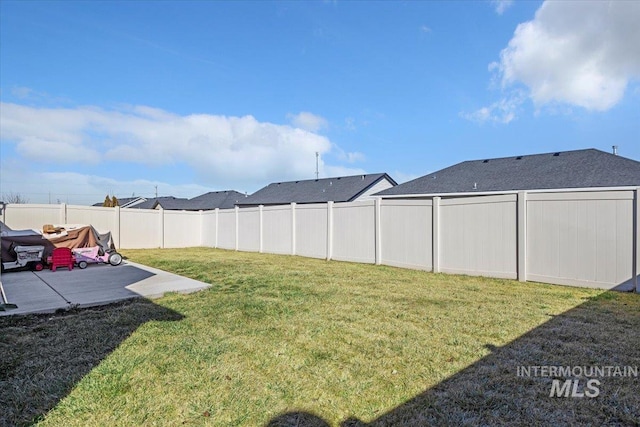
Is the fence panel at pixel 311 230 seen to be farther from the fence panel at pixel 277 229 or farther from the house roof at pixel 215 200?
the house roof at pixel 215 200

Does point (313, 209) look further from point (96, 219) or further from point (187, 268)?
point (96, 219)

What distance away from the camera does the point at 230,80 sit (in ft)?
46.1

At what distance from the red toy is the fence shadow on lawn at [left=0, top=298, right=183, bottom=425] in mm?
4897

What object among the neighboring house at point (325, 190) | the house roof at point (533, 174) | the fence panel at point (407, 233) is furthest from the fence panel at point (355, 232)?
the neighboring house at point (325, 190)

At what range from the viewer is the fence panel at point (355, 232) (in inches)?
389

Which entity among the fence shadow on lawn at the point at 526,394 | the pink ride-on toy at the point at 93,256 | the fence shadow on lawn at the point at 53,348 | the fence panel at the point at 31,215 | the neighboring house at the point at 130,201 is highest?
the neighboring house at the point at 130,201

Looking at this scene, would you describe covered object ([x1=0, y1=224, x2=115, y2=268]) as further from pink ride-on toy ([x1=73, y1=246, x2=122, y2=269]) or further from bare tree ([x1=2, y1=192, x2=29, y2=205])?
bare tree ([x1=2, y1=192, x2=29, y2=205])

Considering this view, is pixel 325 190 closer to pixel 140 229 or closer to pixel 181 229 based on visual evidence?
pixel 181 229

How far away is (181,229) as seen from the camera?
17.8 meters

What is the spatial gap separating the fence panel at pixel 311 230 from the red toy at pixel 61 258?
21.8 feet

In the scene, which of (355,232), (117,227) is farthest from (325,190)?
(355,232)

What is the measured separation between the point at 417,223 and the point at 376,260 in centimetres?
172

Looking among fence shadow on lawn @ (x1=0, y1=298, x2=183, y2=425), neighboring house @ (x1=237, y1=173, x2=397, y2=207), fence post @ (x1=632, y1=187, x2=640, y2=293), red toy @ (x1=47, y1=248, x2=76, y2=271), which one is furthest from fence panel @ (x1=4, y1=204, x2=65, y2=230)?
fence post @ (x1=632, y1=187, x2=640, y2=293)

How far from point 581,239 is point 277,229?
31.1 feet
